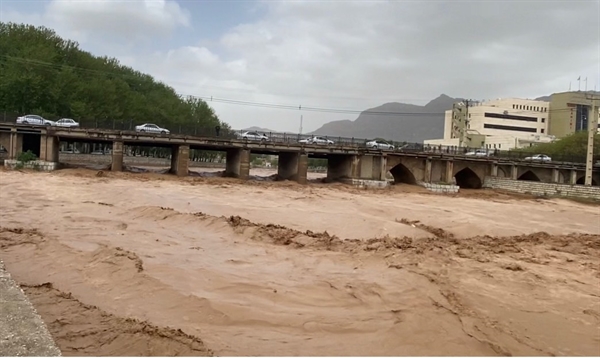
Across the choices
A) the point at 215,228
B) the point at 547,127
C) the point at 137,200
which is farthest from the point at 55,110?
the point at 547,127

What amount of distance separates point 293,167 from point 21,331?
55781mm

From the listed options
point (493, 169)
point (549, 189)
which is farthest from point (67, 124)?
point (493, 169)

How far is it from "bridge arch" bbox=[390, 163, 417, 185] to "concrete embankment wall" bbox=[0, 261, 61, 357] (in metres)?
58.0

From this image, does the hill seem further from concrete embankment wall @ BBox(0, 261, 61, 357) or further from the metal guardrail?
concrete embankment wall @ BBox(0, 261, 61, 357)

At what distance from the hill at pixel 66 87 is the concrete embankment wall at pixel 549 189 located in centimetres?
3614

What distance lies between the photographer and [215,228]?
2225 cm

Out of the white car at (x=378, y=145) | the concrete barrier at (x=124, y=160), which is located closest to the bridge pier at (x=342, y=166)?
the white car at (x=378, y=145)

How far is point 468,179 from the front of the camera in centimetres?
7075

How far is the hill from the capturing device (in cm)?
6284

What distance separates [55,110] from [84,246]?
58213mm

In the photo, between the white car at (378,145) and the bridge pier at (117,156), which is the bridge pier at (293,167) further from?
the bridge pier at (117,156)

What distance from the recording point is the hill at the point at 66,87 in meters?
62.8

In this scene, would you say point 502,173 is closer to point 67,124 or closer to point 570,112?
point 67,124

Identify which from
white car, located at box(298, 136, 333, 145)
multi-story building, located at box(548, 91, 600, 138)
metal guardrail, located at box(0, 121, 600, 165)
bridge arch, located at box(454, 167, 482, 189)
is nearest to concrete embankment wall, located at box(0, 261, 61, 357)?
metal guardrail, located at box(0, 121, 600, 165)
